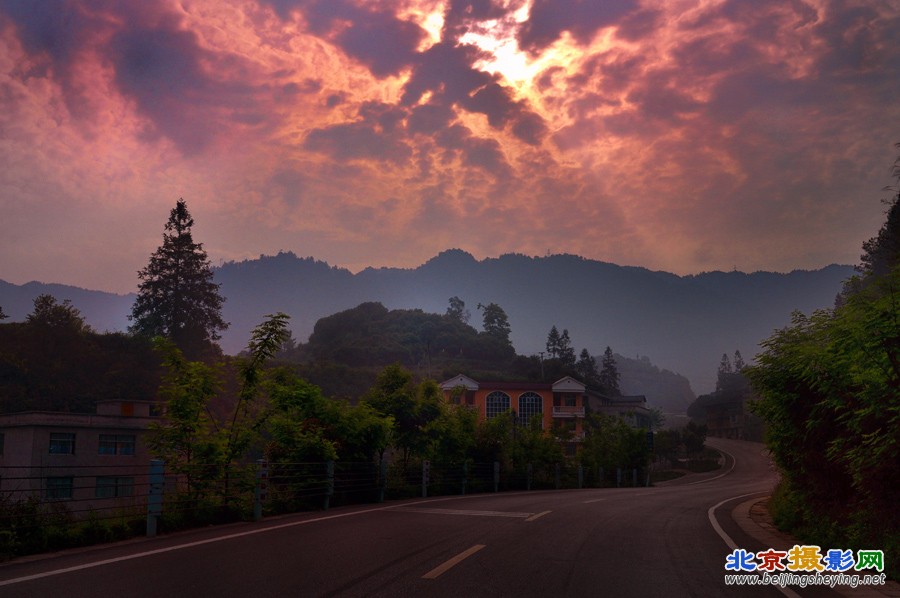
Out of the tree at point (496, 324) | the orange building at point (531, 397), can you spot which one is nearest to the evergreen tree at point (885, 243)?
the orange building at point (531, 397)

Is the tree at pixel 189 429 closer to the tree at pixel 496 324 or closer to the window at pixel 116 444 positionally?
the window at pixel 116 444

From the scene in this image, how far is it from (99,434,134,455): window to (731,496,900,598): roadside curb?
41061 millimetres

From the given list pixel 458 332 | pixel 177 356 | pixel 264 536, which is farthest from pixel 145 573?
pixel 458 332

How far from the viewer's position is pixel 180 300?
82.1 metres

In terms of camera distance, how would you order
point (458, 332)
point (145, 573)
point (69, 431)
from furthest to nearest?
point (458, 332)
point (69, 431)
point (145, 573)

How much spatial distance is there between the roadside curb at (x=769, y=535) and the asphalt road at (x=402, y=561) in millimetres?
477

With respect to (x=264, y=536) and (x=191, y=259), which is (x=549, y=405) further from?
(x=264, y=536)

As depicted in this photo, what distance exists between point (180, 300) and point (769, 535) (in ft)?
260

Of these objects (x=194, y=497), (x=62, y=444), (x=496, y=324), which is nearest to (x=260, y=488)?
(x=194, y=497)

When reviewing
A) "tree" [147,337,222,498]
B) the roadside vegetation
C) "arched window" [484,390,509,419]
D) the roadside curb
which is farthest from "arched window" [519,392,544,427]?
"tree" [147,337,222,498]

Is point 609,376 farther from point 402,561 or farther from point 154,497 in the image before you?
point 402,561

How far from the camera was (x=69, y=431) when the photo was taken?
146 feet

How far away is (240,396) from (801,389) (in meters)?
11.2

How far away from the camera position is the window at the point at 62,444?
4357 cm
